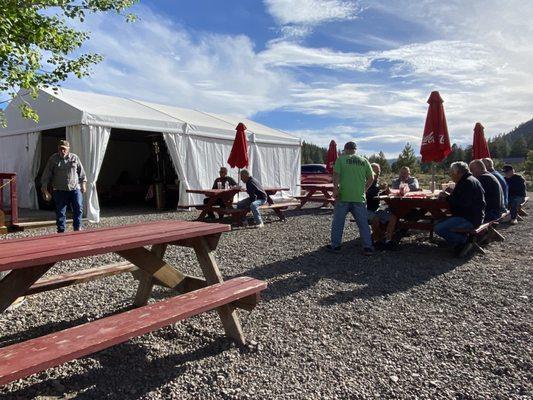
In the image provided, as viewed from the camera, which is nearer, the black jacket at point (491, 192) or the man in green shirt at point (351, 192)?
the man in green shirt at point (351, 192)

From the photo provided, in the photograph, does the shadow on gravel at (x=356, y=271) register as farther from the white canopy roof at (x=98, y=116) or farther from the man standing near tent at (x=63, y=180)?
the white canopy roof at (x=98, y=116)

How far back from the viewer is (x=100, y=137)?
9.80 meters

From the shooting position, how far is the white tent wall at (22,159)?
11367 millimetres

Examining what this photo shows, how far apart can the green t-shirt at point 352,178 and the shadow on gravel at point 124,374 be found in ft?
11.0

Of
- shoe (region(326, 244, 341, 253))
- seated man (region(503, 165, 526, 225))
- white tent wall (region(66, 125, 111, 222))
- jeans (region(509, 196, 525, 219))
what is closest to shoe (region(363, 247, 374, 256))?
shoe (region(326, 244, 341, 253))

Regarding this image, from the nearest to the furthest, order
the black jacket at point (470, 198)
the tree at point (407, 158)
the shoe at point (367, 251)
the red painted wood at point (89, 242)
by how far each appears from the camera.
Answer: the red painted wood at point (89, 242) < the black jacket at point (470, 198) < the shoe at point (367, 251) < the tree at point (407, 158)

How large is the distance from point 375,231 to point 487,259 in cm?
154

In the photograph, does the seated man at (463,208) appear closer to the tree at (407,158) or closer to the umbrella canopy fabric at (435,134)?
the umbrella canopy fabric at (435,134)

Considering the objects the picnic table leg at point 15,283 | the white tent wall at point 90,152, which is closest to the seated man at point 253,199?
the white tent wall at point 90,152

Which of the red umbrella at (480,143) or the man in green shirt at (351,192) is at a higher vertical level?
the red umbrella at (480,143)

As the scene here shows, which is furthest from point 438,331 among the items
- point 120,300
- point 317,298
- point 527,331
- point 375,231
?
point 375,231

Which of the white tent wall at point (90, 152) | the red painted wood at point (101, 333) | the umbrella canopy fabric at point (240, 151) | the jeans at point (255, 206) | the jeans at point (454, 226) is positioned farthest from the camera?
the umbrella canopy fabric at point (240, 151)

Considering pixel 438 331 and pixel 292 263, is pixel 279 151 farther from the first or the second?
pixel 438 331

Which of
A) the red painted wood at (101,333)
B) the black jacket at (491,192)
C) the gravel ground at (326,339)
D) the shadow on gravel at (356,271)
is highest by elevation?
the black jacket at (491,192)
